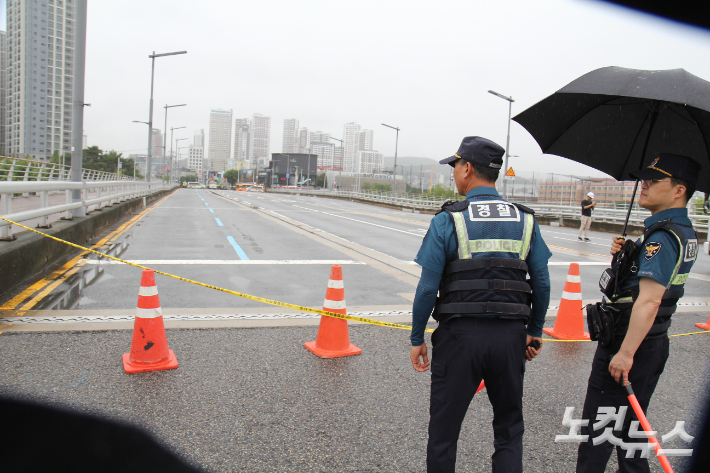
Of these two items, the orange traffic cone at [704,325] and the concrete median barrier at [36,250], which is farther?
the concrete median barrier at [36,250]

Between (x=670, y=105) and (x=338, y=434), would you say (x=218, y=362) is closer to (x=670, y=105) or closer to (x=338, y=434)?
(x=338, y=434)

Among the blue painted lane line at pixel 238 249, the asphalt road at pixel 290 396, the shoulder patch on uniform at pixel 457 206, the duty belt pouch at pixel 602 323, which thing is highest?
the shoulder patch on uniform at pixel 457 206

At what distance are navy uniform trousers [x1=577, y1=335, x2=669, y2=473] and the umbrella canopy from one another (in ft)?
3.69

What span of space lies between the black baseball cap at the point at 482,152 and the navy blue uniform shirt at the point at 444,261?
138 millimetres

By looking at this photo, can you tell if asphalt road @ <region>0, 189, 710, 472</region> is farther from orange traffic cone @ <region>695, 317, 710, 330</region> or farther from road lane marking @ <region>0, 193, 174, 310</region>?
orange traffic cone @ <region>695, 317, 710, 330</region>

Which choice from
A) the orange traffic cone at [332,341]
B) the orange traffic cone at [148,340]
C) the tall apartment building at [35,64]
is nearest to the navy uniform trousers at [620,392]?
the orange traffic cone at [332,341]

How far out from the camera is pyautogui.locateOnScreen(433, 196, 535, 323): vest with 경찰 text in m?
2.46

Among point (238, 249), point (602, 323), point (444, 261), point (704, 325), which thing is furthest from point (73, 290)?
point (704, 325)

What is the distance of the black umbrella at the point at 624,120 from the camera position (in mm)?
2666

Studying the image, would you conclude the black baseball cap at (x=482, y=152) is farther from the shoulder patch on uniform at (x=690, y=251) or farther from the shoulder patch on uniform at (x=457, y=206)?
the shoulder patch on uniform at (x=690, y=251)

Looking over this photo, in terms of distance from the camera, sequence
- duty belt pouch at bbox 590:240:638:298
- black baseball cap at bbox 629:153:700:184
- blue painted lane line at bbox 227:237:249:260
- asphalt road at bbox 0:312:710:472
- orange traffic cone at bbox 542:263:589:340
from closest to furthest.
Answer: black baseball cap at bbox 629:153:700:184 → duty belt pouch at bbox 590:240:638:298 → asphalt road at bbox 0:312:710:472 → orange traffic cone at bbox 542:263:589:340 → blue painted lane line at bbox 227:237:249:260

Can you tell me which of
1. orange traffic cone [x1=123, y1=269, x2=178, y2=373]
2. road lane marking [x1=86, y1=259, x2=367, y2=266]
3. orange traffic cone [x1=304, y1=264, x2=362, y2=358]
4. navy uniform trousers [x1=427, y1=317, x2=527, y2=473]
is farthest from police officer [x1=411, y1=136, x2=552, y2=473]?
road lane marking [x1=86, y1=259, x2=367, y2=266]

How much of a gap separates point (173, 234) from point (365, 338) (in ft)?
35.4

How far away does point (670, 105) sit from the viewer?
10.0 feet
